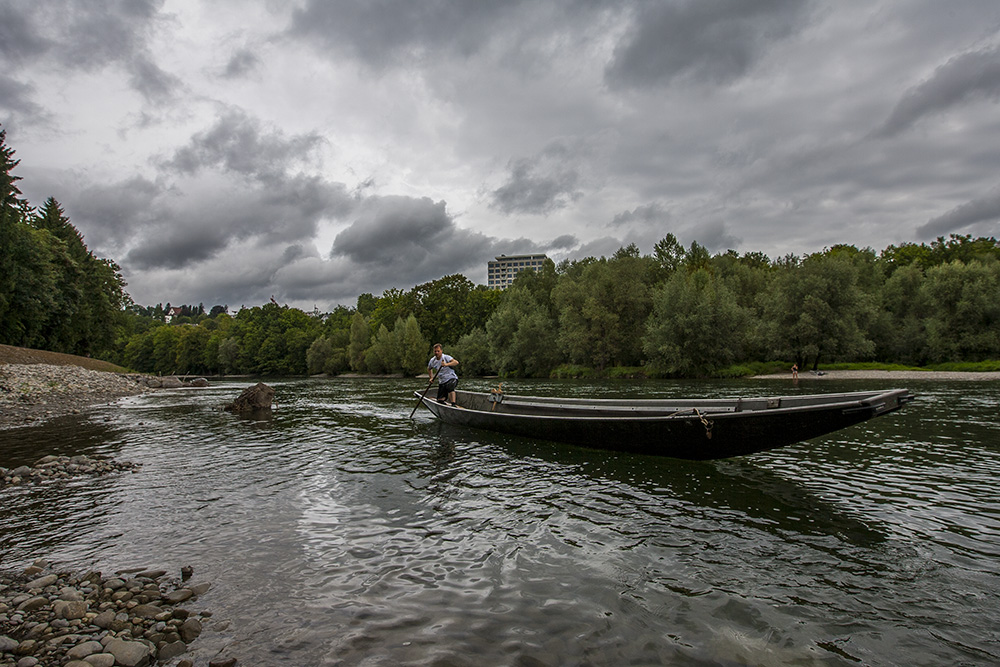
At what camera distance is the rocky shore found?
150 inches

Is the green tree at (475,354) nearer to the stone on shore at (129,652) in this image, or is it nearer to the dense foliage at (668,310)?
the dense foliage at (668,310)

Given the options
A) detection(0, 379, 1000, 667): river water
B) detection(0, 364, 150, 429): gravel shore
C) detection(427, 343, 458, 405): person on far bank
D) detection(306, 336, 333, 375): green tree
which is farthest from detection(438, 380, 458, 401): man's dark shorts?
detection(306, 336, 333, 375): green tree

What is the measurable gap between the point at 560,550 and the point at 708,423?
484cm

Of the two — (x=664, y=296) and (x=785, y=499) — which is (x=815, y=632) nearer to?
(x=785, y=499)

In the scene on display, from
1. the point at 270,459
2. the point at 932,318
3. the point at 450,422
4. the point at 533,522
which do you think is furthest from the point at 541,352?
the point at 533,522

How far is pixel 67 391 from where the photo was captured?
30203mm

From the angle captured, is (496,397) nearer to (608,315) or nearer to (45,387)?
(45,387)

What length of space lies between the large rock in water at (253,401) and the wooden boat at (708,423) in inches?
606

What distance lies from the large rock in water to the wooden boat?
50.5 feet

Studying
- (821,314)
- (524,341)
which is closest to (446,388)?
(524,341)

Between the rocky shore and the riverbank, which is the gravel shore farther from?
the riverbank

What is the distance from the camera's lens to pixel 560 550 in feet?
20.8

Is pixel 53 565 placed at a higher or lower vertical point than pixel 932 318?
lower

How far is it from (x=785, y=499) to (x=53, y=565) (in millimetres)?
Answer: 10885
